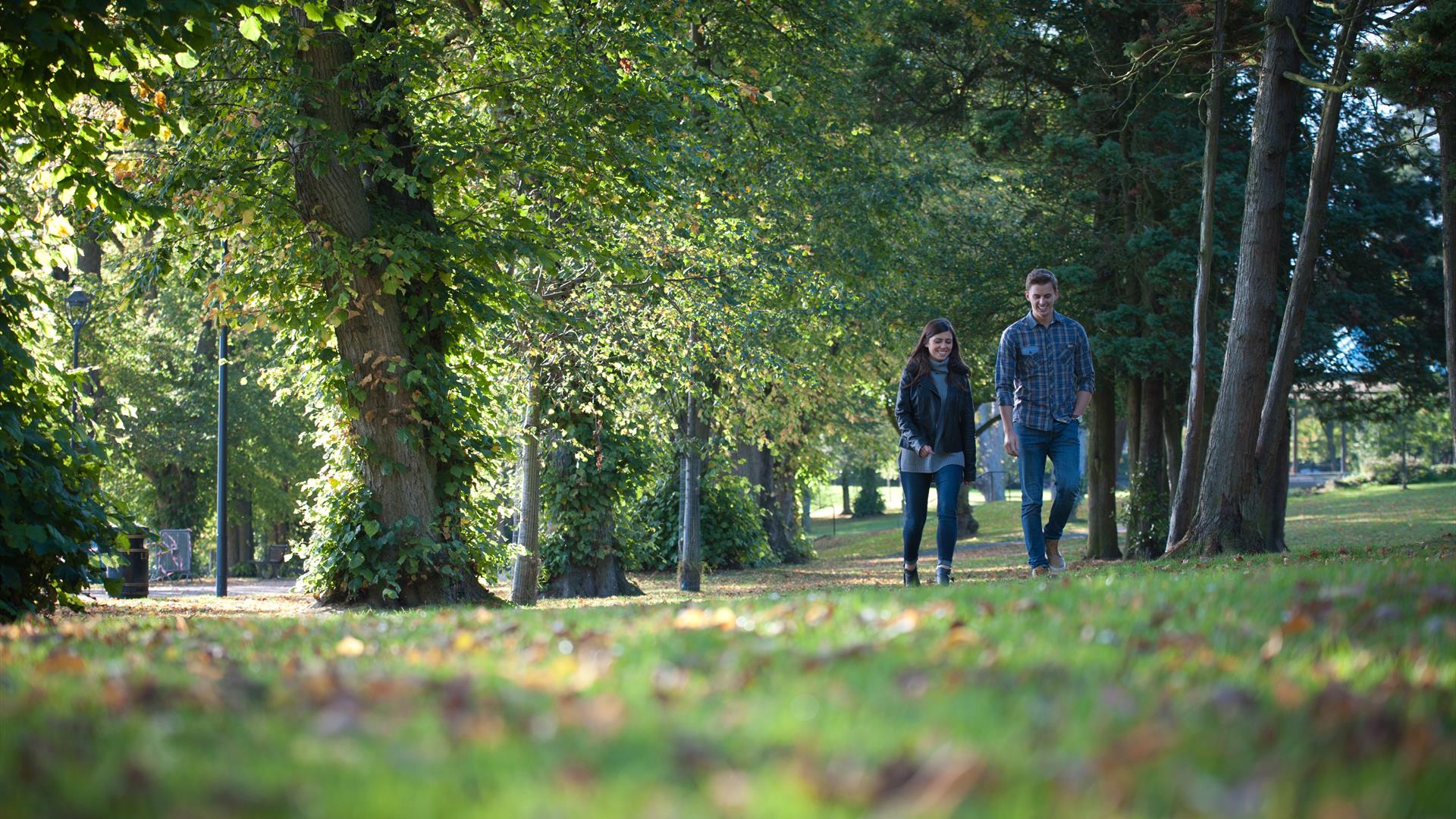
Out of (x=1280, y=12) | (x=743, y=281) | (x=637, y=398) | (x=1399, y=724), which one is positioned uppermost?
(x=1280, y=12)

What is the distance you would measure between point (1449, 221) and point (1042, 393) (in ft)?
18.5

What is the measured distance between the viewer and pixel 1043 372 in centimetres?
980

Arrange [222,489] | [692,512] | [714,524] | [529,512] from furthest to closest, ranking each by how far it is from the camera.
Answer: [714,524] → [222,489] → [692,512] → [529,512]

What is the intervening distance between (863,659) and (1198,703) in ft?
3.36

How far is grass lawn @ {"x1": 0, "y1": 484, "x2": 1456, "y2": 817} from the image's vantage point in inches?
90.9

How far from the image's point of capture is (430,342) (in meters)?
12.9

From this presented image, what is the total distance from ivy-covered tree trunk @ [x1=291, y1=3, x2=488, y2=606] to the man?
18.3ft

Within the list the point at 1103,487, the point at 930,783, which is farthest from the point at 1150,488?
the point at 930,783

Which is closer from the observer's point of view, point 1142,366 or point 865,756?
point 865,756

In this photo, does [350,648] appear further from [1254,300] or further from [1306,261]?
[1306,261]

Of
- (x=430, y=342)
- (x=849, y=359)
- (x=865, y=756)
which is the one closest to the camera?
(x=865, y=756)

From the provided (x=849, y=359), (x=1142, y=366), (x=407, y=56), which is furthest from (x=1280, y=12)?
(x=849, y=359)

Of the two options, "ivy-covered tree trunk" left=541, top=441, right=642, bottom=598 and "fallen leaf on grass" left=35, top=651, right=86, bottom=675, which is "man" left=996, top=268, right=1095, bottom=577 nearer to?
"fallen leaf on grass" left=35, top=651, right=86, bottom=675

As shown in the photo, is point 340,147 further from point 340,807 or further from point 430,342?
point 340,807
